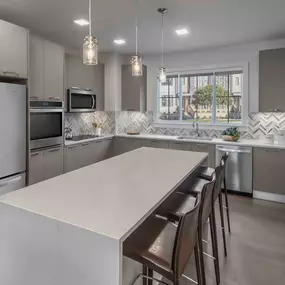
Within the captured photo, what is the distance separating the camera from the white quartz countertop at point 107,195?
1.27 meters

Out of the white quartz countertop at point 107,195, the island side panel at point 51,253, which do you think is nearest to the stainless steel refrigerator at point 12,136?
the white quartz countertop at point 107,195

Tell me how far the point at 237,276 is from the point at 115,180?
1.41 metres

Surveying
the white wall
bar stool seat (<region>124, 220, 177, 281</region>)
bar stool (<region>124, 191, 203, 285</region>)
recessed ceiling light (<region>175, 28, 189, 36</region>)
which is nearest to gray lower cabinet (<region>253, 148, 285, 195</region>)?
the white wall

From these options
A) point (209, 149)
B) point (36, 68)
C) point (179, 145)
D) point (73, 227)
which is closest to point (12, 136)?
point (36, 68)

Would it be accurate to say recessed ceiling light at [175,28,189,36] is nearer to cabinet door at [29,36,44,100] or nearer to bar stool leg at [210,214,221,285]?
cabinet door at [29,36,44,100]

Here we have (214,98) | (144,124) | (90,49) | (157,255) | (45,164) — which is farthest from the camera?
(144,124)

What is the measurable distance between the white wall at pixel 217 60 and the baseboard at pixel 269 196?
149 cm

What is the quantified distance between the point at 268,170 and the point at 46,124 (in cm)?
354

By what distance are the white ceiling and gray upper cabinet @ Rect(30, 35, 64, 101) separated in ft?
0.96

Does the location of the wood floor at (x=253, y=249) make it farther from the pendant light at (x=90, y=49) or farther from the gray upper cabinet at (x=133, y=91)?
the gray upper cabinet at (x=133, y=91)

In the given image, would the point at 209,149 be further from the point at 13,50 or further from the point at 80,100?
the point at 13,50

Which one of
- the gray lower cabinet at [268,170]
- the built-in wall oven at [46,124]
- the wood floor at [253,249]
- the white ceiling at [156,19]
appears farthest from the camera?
the gray lower cabinet at [268,170]

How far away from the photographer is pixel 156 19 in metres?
3.46

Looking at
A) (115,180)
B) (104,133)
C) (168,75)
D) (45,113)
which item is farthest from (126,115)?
(115,180)
